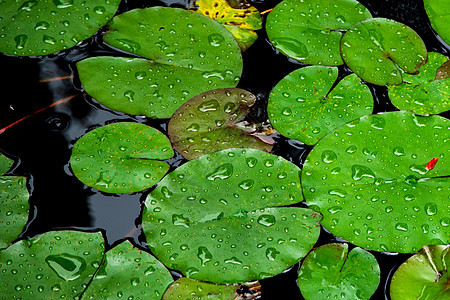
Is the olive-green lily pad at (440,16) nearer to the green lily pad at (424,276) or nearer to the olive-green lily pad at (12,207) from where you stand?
the green lily pad at (424,276)

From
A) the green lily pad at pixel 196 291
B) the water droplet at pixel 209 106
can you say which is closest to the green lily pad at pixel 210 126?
the water droplet at pixel 209 106

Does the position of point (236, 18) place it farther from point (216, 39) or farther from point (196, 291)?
point (196, 291)

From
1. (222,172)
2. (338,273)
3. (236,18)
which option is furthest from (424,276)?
(236,18)

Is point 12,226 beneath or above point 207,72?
beneath

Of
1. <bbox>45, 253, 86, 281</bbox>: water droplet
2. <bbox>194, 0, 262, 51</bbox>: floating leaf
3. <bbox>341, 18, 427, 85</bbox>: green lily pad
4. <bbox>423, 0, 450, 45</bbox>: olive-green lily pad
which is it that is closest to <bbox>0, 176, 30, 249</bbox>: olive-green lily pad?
<bbox>45, 253, 86, 281</bbox>: water droplet

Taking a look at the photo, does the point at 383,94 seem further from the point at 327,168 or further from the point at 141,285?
the point at 141,285

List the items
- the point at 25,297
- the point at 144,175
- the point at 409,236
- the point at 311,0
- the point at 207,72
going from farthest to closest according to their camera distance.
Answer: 1. the point at 311,0
2. the point at 207,72
3. the point at 144,175
4. the point at 409,236
5. the point at 25,297

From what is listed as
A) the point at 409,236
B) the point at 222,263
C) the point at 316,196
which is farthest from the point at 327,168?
the point at 222,263
